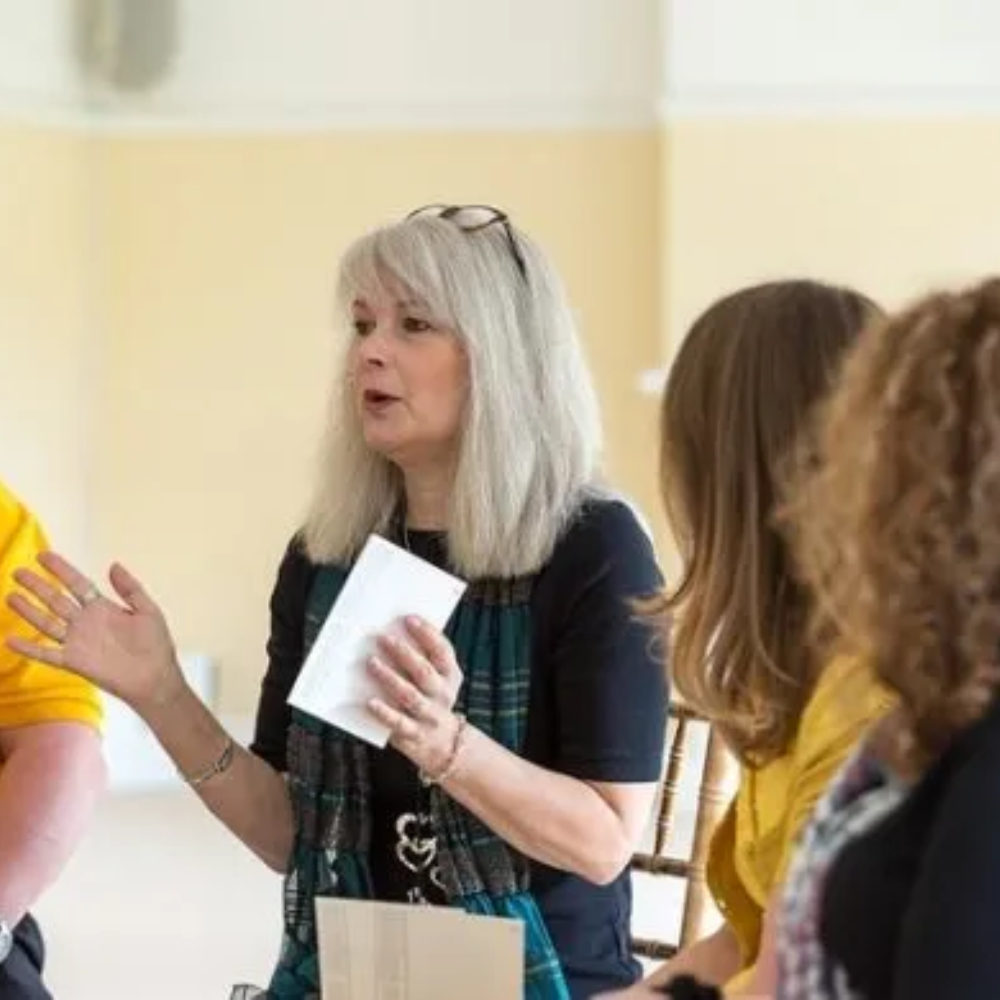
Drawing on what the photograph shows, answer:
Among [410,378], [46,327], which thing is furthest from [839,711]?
[46,327]

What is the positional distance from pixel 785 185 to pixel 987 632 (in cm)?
385

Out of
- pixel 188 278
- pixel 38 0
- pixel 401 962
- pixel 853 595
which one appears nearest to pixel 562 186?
pixel 188 278

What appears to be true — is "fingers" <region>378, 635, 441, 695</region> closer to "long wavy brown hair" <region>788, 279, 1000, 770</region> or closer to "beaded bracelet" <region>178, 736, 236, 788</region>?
"beaded bracelet" <region>178, 736, 236, 788</region>

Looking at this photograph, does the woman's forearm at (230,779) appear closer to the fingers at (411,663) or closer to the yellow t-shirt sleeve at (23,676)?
the yellow t-shirt sleeve at (23,676)

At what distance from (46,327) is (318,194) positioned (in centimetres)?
77

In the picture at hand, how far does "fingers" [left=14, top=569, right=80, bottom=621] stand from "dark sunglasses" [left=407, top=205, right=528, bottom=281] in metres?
0.50

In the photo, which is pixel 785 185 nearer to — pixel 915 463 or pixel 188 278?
pixel 188 278

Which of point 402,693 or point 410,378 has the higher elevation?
point 410,378

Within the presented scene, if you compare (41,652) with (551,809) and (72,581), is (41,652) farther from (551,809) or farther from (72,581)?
(551,809)

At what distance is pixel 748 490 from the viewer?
1365 millimetres

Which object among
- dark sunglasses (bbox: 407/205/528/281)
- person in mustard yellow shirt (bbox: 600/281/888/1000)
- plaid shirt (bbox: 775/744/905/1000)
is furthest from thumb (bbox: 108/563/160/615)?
plaid shirt (bbox: 775/744/905/1000)

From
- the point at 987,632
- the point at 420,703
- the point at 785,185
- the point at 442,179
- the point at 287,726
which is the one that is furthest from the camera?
the point at 442,179

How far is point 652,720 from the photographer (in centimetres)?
180

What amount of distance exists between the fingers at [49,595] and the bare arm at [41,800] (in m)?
0.13
